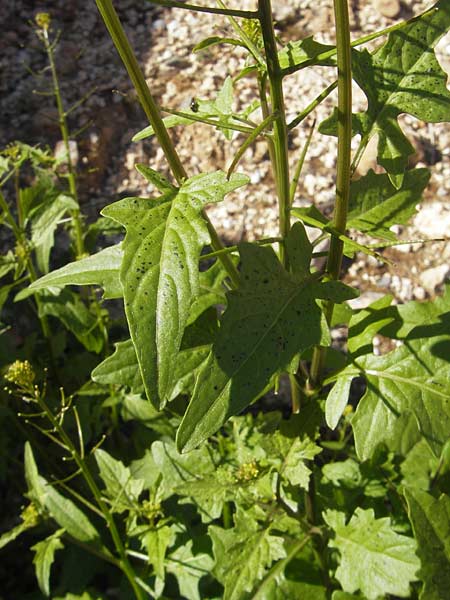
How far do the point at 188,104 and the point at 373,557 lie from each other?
2.31 m

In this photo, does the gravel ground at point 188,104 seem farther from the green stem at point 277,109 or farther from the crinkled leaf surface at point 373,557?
the green stem at point 277,109

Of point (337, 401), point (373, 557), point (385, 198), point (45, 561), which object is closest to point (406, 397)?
point (337, 401)

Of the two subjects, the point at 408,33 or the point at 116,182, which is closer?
the point at 408,33

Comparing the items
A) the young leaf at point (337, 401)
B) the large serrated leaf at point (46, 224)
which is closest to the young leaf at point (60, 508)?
the large serrated leaf at point (46, 224)

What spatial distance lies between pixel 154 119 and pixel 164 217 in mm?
161

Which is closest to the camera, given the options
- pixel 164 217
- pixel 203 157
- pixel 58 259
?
pixel 164 217

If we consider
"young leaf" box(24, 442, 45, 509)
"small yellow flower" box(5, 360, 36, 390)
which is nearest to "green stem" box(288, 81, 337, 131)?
"small yellow flower" box(5, 360, 36, 390)

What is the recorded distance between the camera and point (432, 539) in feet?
4.16

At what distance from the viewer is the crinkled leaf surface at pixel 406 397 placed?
4.07ft

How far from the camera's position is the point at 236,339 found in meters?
1.08

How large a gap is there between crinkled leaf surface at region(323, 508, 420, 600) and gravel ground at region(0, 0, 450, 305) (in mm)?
1190

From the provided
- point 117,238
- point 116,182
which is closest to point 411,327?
point 117,238

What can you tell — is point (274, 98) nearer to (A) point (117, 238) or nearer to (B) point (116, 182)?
(A) point (117, 238)

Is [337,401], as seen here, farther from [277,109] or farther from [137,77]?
[137,77]
